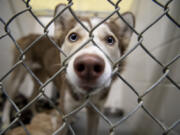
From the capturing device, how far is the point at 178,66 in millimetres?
1210

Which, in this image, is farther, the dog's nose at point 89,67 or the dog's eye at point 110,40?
the dog's eye at point 110,40

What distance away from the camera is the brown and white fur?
699mm

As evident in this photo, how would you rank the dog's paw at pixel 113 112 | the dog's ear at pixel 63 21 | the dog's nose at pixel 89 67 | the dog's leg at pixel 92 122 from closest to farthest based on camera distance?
the dog's nose at pixel 89 67
the dog's ear at pixel 63 21
the dog's leg at pixel 92 122
the dog's paw at pixel 113 112

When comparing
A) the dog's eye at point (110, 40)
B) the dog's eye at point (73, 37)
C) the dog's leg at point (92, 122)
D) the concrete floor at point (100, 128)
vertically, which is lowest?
the concrete floor at point (100, 128)

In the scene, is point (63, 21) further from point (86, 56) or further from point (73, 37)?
point (86, 56)

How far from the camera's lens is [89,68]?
655 mm

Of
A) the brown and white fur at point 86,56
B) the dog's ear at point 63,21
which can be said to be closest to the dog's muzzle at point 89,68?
the brown and white fur at point 86,56

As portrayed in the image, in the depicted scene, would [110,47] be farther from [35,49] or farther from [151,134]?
[35,49]

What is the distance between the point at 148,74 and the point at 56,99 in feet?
6.15

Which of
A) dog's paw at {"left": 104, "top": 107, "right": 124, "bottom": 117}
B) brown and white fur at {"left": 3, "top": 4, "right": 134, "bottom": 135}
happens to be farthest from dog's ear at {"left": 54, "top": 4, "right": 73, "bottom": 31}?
dog's paw at {"left": 104, "top": 107, "right": 124, "bottom": 117}

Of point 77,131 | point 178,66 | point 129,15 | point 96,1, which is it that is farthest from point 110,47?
point 96,1

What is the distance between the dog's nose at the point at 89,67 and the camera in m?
0.65

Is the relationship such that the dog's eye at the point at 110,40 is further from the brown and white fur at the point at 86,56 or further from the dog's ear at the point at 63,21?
the dog's ear at the point at 63,21

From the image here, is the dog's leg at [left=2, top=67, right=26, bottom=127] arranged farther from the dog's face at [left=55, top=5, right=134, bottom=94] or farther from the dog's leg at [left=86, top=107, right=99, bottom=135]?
the dog's leg at [left=86, top=107, right=99, bottom=135]
